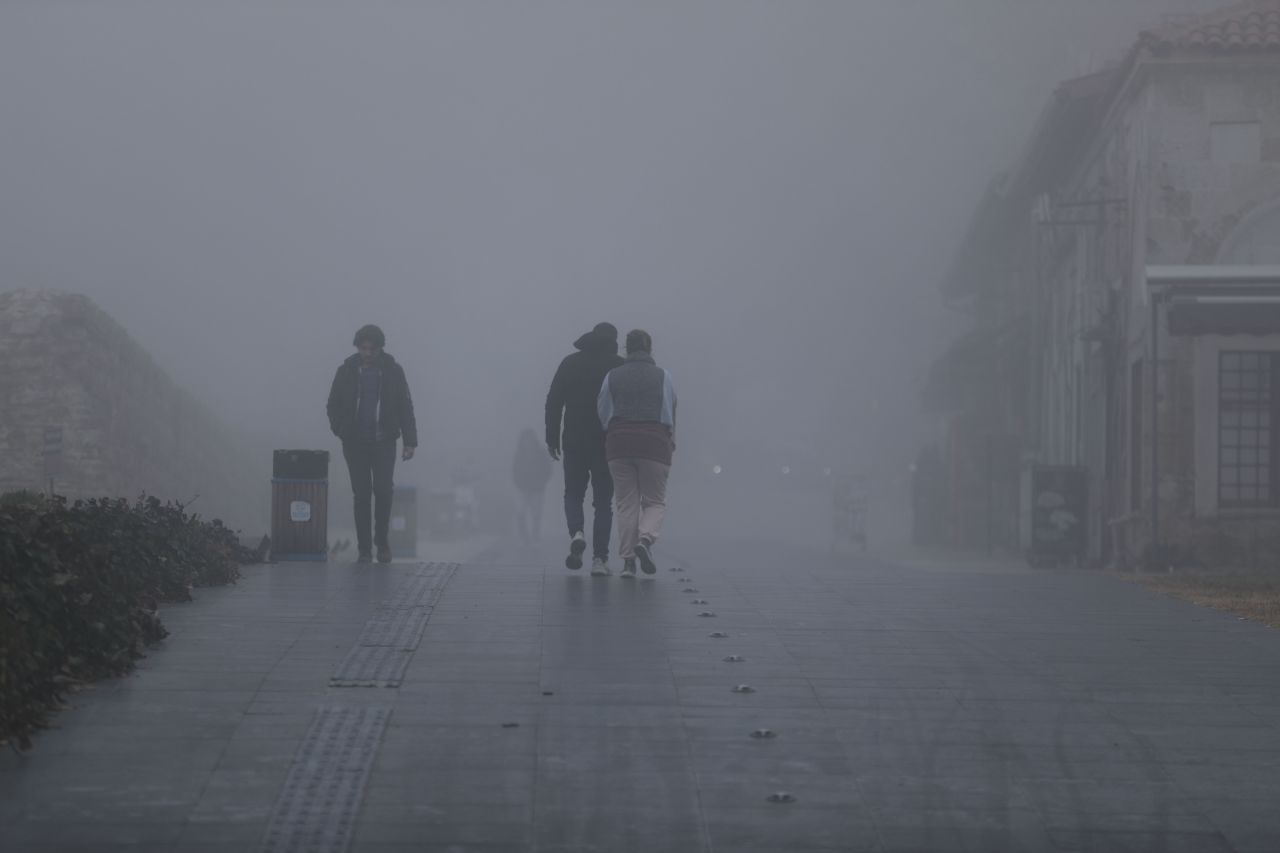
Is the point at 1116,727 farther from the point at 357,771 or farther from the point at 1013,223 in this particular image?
the point at 1013,223

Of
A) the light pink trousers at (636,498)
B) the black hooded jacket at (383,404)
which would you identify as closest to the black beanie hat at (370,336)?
the black hooded jacket at (383,404)

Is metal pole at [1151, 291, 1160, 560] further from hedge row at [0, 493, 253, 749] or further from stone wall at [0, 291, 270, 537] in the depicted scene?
hedge row at [0, 493, 253, 749]

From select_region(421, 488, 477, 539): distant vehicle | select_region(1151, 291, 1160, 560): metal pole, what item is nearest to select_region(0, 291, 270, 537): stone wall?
select_region(421, 488, 477, 539): distant vehicle

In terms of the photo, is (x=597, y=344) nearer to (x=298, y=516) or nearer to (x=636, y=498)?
(x=636, y=498)

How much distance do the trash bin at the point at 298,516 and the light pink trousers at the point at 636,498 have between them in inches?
108

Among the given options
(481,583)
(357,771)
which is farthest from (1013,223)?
(357,771)

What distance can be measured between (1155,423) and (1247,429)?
1.37m

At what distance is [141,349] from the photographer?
108 ft

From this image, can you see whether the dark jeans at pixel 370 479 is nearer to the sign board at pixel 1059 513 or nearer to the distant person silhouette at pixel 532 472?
the sign board at pixel 1059 513

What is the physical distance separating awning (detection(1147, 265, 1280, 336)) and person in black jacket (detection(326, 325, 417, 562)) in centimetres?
1060

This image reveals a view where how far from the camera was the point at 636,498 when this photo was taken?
13977mm

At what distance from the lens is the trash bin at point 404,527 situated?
2561cm

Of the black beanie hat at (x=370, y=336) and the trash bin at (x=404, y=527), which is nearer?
the black beanie hat at (x=370, y=336)

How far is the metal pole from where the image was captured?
957 inches
